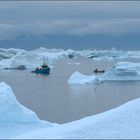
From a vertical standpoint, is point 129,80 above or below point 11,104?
above

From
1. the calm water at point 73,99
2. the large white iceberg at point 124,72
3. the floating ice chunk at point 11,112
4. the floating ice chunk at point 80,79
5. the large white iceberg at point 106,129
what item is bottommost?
the large white iceberg at point 106,129

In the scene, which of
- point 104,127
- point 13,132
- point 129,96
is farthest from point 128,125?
point 129,96

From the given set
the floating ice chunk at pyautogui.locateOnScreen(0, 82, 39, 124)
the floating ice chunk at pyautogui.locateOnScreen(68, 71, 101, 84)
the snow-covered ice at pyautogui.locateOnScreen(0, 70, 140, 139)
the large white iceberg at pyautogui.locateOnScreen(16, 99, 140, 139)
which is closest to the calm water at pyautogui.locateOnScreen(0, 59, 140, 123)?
the floating ice chunk at pyautogui.locateOnScreen(68, 71, 101, 84)

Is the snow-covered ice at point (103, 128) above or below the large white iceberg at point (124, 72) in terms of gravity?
below

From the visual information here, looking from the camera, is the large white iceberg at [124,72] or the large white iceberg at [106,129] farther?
the large white iceberg at [124,72]

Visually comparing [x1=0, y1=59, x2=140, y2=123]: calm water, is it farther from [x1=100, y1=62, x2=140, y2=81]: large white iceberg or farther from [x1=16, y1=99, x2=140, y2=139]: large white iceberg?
[x1=16, y1=99, x2=140, y2=139]: large white iceberg

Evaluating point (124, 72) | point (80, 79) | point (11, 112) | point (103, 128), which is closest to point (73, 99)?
point (80, 79)

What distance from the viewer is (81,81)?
32906 mm

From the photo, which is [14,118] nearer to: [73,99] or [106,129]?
[106,129]

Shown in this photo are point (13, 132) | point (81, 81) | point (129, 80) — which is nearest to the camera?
point (13, 132)

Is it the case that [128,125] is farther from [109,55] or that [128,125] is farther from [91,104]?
[109,55]

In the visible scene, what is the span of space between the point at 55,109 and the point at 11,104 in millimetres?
11564

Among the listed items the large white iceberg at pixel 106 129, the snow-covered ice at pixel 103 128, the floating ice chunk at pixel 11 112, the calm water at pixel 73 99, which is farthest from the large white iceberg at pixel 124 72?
the large white iceberg at pixel 106 129

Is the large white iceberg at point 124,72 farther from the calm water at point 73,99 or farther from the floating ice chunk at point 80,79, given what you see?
the floating ice chunk at point 80,79
